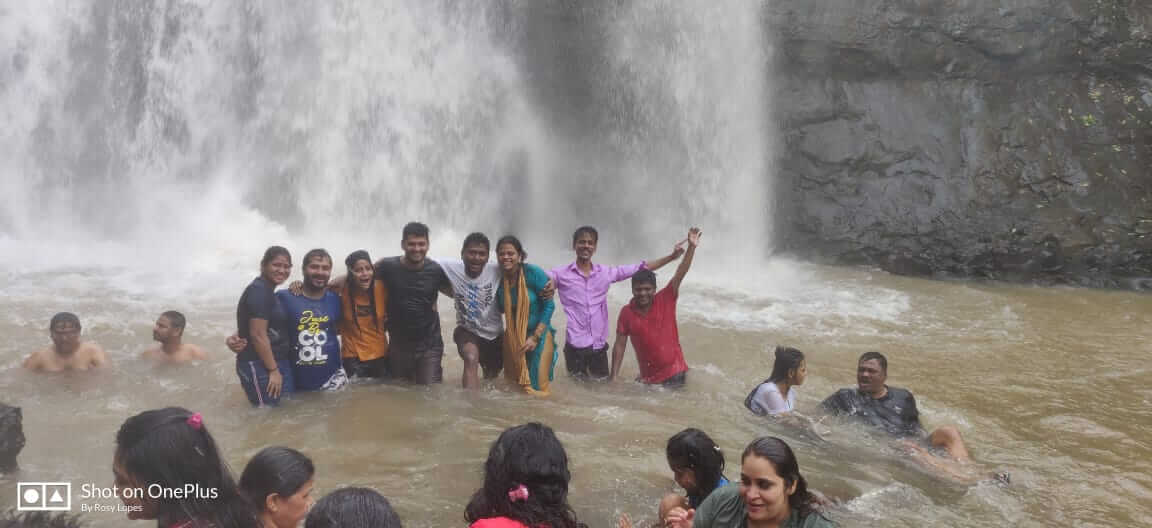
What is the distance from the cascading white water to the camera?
13984 mm

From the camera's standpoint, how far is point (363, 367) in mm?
5906

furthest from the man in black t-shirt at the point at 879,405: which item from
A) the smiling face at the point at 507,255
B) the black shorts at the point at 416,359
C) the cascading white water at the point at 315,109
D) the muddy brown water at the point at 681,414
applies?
the cascading white water at the point at 315,109

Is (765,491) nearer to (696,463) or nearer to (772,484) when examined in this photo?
(772,484)

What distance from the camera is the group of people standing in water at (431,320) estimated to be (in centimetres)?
541

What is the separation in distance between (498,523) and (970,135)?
13355mm

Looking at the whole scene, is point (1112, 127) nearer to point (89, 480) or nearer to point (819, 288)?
point (819, 288)

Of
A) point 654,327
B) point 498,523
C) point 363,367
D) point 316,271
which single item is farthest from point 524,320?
point 498,523

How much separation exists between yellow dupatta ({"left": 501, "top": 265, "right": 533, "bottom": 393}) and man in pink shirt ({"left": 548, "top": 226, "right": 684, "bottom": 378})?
433mm

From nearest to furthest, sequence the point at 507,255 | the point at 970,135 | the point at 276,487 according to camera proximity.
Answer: the point at 276,487
the point at 507,255
the point at 970,135

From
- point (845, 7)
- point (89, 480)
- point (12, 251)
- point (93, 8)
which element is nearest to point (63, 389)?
point (89, 480)

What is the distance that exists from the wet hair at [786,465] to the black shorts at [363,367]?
11.4ft

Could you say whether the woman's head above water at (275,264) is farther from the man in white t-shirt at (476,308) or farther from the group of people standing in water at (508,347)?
the man in white t-shirt at (476,308)

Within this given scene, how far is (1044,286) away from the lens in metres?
12.7

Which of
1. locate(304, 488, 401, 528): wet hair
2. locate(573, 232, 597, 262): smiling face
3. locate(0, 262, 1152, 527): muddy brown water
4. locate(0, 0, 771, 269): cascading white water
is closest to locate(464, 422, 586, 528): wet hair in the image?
locate(304, 488, 401, 528): wet hair
